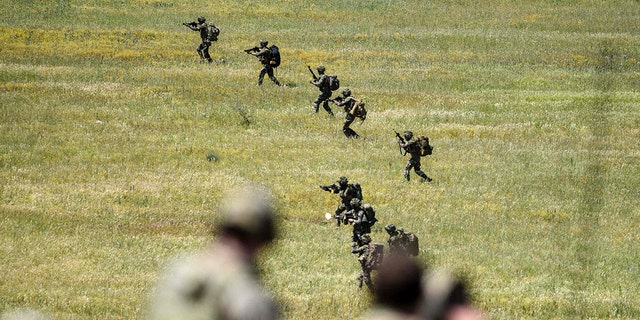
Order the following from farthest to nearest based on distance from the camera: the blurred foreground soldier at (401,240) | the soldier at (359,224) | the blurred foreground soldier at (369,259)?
the soldier at (359,224) → the blurred foreground soldier at (401,240) → the blurred foreground soldier at (369,259)

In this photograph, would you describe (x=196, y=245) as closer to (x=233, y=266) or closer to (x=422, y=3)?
(x=233, y=266)

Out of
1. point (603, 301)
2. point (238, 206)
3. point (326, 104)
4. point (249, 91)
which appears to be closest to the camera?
point (238, 206)

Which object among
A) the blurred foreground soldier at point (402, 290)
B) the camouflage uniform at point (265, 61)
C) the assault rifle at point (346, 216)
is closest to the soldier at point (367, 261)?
the assault rifle at point (346, 216)

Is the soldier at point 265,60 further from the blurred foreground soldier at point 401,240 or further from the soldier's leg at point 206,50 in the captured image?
the blurred foreground soldier at point 401,240

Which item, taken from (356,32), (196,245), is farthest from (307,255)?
(356,32)

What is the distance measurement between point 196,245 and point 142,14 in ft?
130

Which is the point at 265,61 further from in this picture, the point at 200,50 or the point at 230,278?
the point at 230,278

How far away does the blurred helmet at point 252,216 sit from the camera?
19.3 ft

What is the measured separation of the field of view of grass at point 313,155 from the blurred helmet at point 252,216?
Answer: 4.52ft

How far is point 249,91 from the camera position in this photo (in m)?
40.5

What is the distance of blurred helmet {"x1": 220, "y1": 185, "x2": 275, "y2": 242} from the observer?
5884 mm

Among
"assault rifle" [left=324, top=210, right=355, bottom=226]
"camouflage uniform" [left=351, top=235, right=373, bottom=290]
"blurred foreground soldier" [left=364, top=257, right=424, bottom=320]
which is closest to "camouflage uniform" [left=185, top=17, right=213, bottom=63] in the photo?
"assault rifle" [left=324, top=210, right=355, bottom=226]

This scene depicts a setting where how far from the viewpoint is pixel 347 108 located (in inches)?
1342

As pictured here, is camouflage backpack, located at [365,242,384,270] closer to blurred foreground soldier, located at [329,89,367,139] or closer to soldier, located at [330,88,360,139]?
blurred foreground soldier, located at [329,89,367,139]
